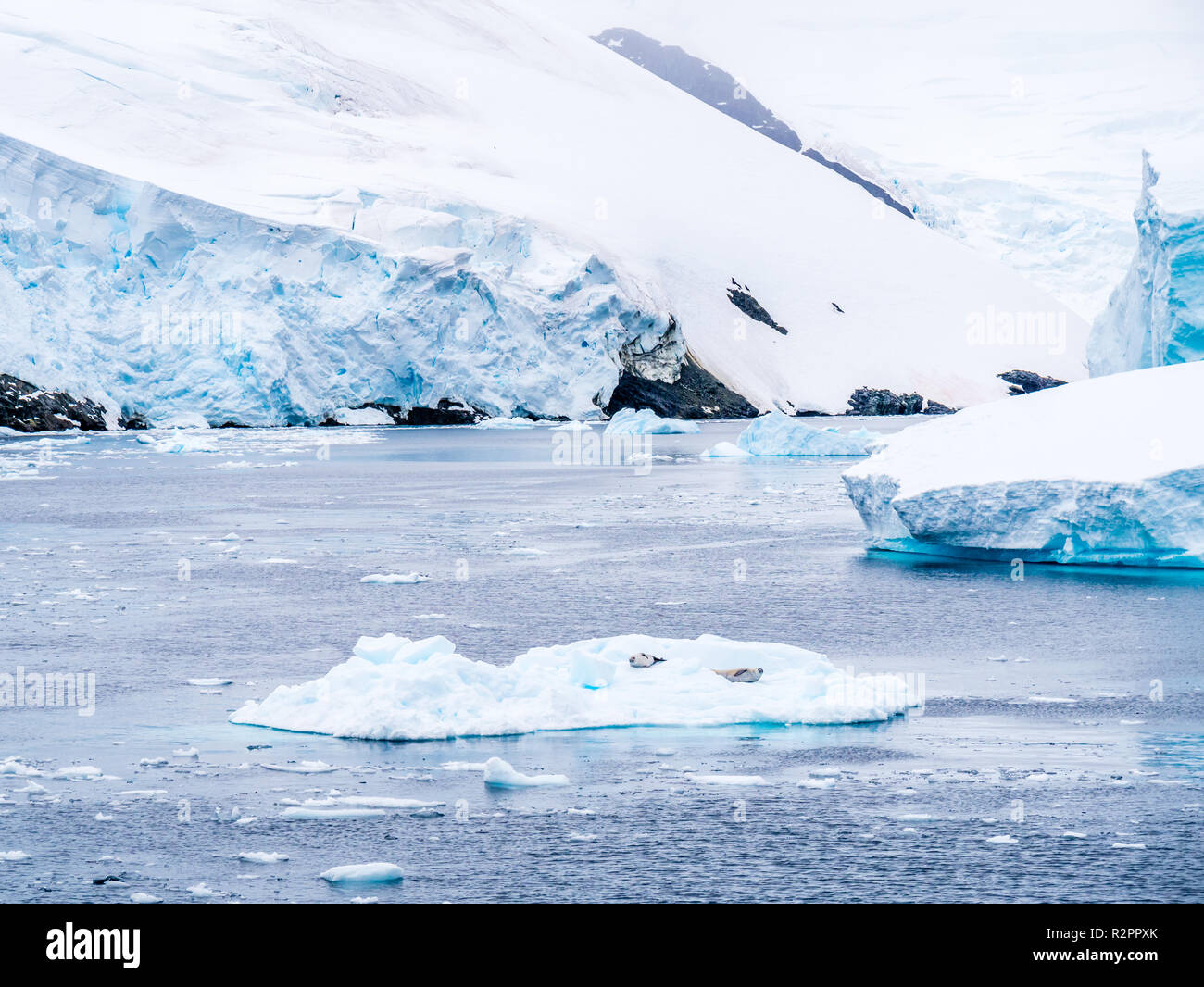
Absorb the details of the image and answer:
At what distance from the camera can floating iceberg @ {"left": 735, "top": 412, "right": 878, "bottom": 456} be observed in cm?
3584

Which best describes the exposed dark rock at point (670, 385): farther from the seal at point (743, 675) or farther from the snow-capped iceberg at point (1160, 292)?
the seal at point (743, 675)

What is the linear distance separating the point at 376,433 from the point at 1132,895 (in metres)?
43.2

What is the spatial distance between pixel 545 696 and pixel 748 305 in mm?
68717

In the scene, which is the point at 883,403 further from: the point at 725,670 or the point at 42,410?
the point at 725,670

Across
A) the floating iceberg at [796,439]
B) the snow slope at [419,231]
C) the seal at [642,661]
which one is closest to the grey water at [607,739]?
the seal at [642,661]

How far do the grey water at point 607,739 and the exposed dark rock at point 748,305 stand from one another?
56622 mm

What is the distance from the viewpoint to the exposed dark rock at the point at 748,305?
7494cm

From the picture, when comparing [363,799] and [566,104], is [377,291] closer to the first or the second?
[363,799]

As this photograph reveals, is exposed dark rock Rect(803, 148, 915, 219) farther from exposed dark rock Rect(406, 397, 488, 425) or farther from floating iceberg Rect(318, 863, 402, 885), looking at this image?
floating iceberg Rect(318, 863, 402, 885)

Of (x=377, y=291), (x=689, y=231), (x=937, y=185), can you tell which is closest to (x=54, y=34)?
(x=377, y=291)

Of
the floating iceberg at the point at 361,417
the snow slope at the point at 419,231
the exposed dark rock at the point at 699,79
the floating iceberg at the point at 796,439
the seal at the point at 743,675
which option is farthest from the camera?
the exposed dark rock at the point at 699,79

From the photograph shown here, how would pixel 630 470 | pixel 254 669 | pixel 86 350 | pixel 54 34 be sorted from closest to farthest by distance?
pixel 254 669 → pixel 630 470 → pixel 86 350 → pixel 54 34
